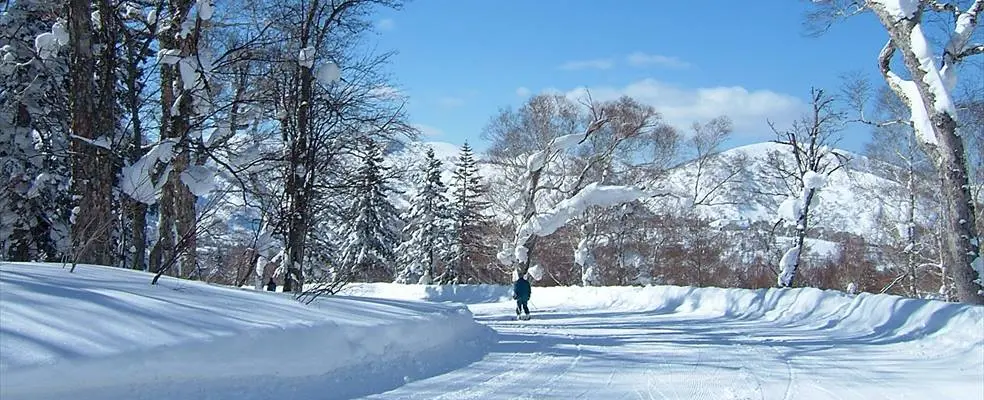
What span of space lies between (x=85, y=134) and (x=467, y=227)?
3628cm

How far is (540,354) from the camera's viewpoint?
35.3ft

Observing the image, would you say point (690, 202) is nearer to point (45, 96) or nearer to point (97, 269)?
point (45, 96)

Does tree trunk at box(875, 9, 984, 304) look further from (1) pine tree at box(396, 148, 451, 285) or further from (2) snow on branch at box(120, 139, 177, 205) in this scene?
(1) pine tree at box(396, 148, 451, 285)

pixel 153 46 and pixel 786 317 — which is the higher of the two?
pixel 153 46

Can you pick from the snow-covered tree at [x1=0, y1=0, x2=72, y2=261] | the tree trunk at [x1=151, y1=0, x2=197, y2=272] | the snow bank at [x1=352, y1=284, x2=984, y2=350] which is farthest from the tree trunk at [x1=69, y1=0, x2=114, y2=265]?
the snow bank at [x1=352, y1=284, x2=984, y2=350]

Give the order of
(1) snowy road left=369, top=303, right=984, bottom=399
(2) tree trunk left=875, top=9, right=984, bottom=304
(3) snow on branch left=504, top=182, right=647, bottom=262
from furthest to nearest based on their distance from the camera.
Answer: (3) snow on branch left=504, top=182, right=647, bottom=262
(2) tree trunk left=875, top=9, right=984, bottom=304
(1) snowy road left=369, top=303, right=984, bottom=399

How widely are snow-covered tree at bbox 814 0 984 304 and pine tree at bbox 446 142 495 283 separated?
3201 centimetres

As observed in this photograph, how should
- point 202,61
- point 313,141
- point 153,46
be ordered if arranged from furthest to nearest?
point 153,46 < point 313,141 < point 202,61

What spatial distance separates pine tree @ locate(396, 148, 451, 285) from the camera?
45.5 m

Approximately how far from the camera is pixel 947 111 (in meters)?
12.2

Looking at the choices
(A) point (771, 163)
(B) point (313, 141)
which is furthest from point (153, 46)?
(A) point (771, 163)

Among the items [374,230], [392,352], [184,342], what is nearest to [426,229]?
[374,230]

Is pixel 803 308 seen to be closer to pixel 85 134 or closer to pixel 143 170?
pixel 143 170

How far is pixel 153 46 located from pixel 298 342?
10.4m
